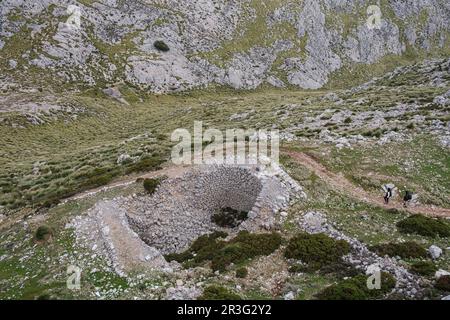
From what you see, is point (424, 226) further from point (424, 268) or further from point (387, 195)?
point (424, 268)

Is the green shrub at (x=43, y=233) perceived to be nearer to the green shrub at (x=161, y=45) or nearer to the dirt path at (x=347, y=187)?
the dirt path at (x=347, y=187)

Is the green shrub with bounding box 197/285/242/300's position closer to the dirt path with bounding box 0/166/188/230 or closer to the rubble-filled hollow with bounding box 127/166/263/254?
the rubble-filled hollow with bounding box 127/166/263/254

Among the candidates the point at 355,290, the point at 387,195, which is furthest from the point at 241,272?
the point at 387,195

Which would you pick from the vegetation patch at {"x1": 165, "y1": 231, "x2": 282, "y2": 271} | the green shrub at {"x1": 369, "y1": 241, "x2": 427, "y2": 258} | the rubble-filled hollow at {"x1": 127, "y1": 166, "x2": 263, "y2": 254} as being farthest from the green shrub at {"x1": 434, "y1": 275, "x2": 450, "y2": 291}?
the rubble-filled hollow at {"x1": 127, "y1": 166, "x2": 263, "y2": 254}

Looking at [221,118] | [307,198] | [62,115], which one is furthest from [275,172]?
[62,115]

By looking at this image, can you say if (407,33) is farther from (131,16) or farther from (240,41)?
(131,16)

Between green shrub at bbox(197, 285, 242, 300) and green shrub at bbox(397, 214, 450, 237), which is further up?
green shrub at bbox(397, 214, 450, 237)

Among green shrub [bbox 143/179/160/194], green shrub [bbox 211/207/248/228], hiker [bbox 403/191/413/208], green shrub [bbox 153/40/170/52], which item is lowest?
green shrub [bbox 211/207/248/228]
